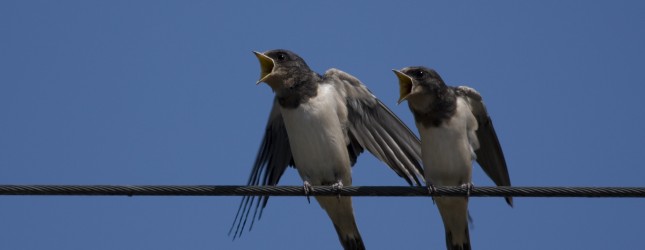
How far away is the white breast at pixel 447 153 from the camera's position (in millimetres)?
9633

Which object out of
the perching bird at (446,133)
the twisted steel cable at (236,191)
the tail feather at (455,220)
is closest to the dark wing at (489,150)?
the perching bird at (446,133)

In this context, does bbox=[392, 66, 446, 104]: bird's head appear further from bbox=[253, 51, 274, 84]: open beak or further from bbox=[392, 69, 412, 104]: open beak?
bbox=[253, 51, 274, 84]: open beak

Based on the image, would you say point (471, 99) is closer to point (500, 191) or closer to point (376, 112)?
point (376, 112)

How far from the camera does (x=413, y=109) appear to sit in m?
9.86

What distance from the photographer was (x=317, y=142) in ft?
32.6

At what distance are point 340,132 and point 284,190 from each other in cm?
223

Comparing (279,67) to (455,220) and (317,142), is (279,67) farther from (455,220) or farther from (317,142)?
(455,220)

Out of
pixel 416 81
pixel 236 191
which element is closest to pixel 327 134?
pixel 416 81

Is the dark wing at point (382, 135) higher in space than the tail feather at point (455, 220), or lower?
higher

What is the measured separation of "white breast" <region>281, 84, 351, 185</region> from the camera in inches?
392

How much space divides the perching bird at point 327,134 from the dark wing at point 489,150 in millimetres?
627

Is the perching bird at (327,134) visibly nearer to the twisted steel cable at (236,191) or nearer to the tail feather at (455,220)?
the tail feather at (455,220)

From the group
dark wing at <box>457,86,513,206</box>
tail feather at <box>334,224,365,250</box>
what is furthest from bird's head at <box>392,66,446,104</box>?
tail feather at <box>334,224,365,250</box>

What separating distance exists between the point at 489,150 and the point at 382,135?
1.04m
